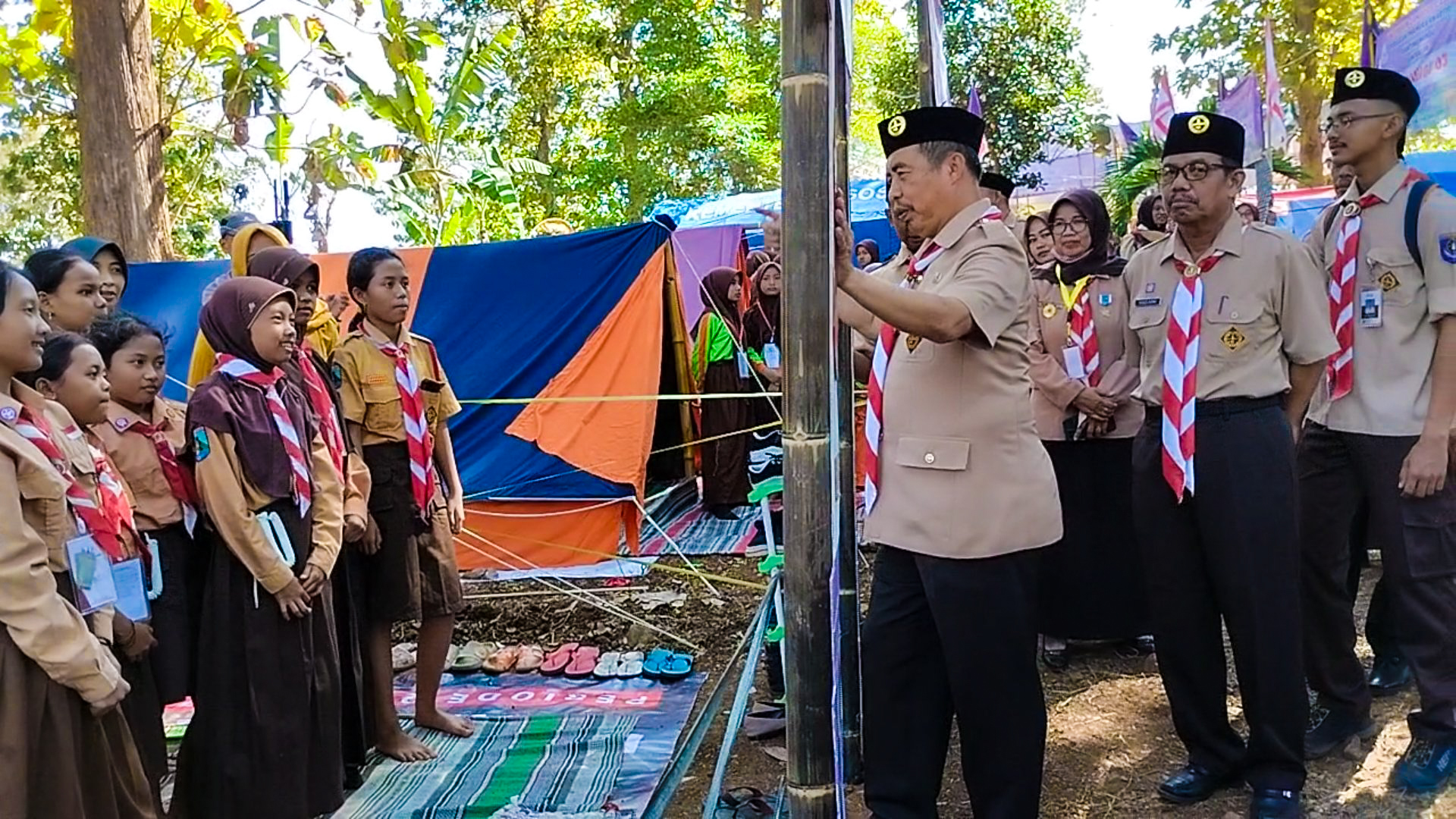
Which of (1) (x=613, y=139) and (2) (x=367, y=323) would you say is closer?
(2) (x=367, y=323)

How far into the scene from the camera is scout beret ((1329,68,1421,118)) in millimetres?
2975

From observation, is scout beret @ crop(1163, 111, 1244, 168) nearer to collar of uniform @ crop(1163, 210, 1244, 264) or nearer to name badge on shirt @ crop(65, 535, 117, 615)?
collar of uniform @ crop(1163, 210, 1244, 264)

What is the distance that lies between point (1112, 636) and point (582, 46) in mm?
14267

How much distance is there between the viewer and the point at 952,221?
240 centimetres

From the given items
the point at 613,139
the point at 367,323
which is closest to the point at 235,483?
the point at 367,323

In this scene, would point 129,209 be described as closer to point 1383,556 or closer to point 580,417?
point 580,417

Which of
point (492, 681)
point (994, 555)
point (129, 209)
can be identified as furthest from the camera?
point (129, 209)

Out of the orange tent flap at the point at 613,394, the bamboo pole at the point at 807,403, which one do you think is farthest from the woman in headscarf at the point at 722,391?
the bamboo pole at the point at 807,403

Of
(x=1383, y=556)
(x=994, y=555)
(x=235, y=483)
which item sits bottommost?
(x=1383, y=556)

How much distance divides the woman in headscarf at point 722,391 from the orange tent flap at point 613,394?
3.92ft

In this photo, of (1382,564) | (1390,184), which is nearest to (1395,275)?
(1390,184)

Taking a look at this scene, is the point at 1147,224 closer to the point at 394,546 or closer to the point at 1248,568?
the point at 1248,568

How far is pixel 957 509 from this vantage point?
2342 millimetres

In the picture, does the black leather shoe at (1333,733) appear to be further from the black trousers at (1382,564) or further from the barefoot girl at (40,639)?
the barefoot girl at (40,639)
